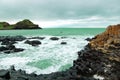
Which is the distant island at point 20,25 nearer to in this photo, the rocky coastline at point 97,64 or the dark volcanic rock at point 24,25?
the dark volcanic rock at point 24,25

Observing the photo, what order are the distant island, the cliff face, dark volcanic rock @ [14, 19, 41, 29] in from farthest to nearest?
the distant island
dark volcanic rock @ [14, 19, 41, 29]
the cliff face

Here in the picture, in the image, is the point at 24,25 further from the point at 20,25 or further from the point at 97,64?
the point at 97,64

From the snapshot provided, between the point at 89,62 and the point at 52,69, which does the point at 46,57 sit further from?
the point at 89,62

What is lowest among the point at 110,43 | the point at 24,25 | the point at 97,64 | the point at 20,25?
the point at 20,25

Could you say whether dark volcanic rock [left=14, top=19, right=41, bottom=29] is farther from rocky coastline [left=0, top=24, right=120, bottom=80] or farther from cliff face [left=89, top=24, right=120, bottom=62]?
rocky coastline [left=0, top=24, right=120, bottom=80]

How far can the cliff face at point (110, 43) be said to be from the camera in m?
19.4

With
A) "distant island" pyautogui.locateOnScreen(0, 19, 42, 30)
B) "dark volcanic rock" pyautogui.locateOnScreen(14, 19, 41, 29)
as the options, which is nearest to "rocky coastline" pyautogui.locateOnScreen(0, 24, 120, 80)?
"distant island" pyautogui.locateOnScreen(0, 19, 42, 30)

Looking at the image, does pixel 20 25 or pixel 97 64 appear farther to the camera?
pixel 20 25

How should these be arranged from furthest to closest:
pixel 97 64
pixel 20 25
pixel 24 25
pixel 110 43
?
1. pixel 20 25
2. pixel 24 25
3. pixel 110 43
4. pixel 97 64

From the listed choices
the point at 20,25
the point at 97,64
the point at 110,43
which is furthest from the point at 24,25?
the point at 97,64

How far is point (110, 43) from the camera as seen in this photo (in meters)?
20.4

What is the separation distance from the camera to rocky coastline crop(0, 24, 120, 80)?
18250 mm

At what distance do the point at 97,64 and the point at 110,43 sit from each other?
203 cm

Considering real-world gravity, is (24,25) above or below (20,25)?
above
